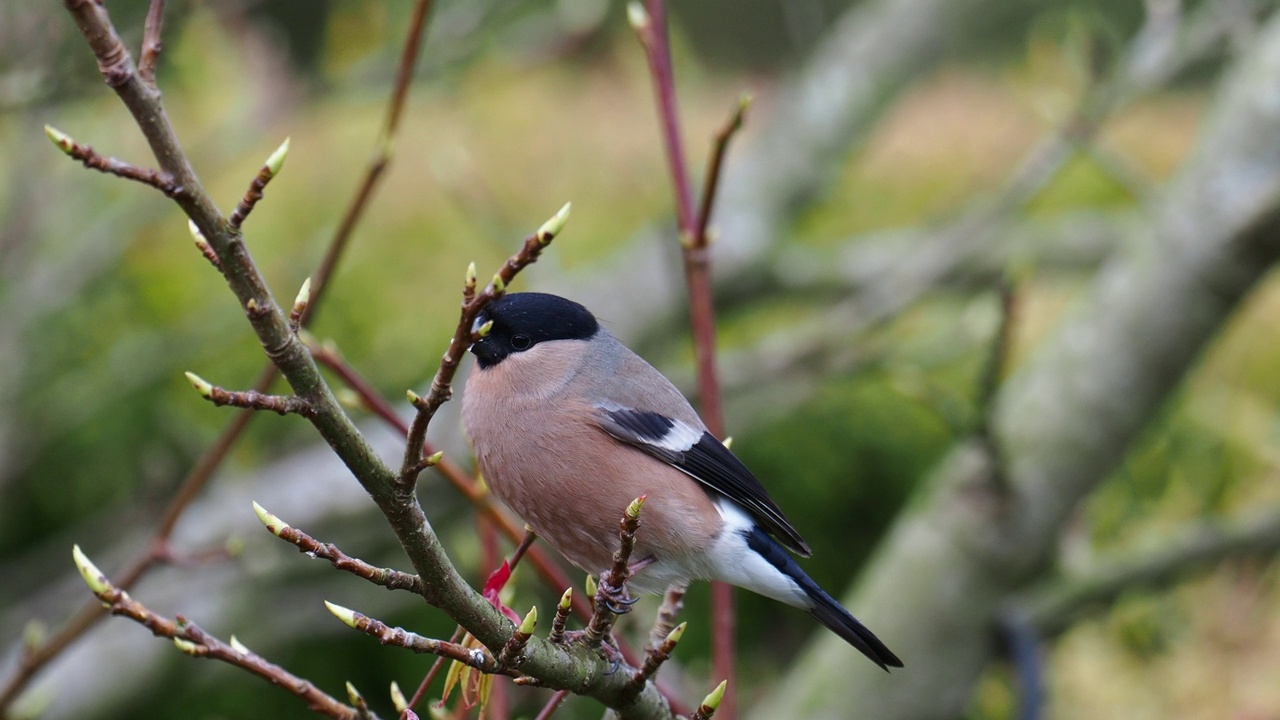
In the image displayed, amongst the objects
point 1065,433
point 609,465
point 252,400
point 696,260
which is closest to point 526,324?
point 609,465

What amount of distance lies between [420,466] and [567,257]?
4222 millimetres

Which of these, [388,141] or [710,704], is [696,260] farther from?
[710,704]

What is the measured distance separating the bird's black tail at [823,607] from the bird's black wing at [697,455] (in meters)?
0.04

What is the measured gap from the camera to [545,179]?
219 inches

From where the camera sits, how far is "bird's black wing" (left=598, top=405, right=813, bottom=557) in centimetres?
192

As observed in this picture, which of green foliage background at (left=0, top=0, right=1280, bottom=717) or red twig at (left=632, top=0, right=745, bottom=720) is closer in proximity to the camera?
red twig at (left=632, top=0, right=745, bottom=720)

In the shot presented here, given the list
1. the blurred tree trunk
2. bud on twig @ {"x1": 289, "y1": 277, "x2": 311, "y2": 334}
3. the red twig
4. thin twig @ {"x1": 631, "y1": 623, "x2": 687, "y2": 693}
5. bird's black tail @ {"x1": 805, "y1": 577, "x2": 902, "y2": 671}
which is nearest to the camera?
bud on twig @ {"x1": 289, "y1": 277, "x2": 311, "y2": 334}

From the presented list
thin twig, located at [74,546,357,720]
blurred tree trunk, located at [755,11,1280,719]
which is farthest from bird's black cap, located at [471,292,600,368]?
blurred tree trunk, located at [755,11,1280,719]

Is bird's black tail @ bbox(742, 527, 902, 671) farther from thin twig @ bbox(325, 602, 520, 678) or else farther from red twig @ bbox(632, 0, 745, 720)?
thin twig @ bbox(325, 602, 520, 678)

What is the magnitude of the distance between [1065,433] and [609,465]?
1.80 metres

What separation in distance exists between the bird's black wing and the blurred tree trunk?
1.19 metres

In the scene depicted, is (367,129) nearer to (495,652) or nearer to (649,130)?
(649,130)

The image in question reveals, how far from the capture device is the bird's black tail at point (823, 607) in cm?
179

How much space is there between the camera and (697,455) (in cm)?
194
